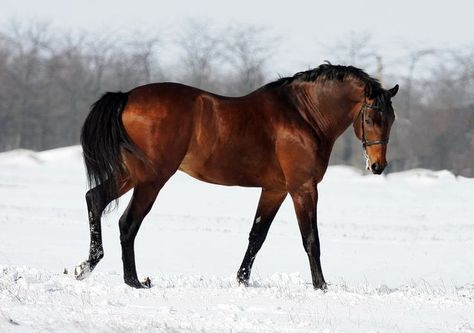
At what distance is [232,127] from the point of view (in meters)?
8.01

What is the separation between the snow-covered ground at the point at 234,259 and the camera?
5980 millimetres

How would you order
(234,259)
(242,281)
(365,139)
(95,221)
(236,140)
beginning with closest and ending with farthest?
(95,221) < (236,140) < (365,139) < (242,281) < (234,259)

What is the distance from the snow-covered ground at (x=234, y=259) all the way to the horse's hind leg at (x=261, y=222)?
1.05 feet

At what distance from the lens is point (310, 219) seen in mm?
8078

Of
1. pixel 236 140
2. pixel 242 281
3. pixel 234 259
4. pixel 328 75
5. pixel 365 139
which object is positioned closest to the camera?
pixel 236 140

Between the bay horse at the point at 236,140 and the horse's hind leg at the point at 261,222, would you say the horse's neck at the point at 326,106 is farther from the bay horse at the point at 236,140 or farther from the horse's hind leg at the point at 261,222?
the horse's hind leg at the point at 261,222

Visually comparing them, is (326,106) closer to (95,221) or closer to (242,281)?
(242,281)

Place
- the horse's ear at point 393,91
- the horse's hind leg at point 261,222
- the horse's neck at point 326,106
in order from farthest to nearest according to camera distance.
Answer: the horse's hind leg at point 261,222 < the horse's neck at point 326,106 < the horse's ear at point 393,91

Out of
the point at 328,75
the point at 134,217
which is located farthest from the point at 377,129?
the point at 134,217

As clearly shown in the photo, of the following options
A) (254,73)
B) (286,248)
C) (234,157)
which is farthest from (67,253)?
(254,73)

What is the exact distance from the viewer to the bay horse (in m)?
7.69

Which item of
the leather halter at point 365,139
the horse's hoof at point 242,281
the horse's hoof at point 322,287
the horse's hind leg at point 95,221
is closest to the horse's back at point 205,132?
the horse's hind leg at point 95,221

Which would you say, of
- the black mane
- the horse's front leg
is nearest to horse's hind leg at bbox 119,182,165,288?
the horse's front leg

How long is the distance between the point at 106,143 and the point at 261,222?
2.05 meters
